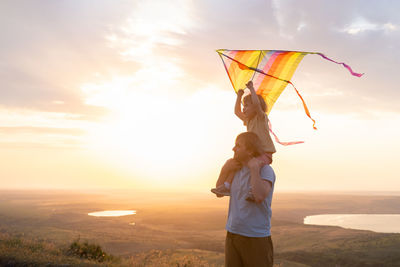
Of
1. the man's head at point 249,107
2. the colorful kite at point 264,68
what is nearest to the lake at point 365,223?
the colorful kite at point 264,68

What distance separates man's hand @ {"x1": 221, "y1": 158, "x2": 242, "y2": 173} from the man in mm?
49

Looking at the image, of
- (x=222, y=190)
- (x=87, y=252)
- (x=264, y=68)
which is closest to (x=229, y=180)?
(x=222, y=190)

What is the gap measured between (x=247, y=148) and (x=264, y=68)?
3.33 metres

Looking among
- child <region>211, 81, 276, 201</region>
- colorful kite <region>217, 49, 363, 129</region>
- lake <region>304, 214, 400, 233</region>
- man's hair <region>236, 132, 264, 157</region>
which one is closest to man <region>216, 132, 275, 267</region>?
man's hair <region>236, 132, 264, 157</region>

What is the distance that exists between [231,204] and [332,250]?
135 feet

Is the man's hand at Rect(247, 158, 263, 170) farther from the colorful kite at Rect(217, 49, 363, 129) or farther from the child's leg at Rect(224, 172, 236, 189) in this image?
the colorful kite at Rect(217, 49, 363, 129)

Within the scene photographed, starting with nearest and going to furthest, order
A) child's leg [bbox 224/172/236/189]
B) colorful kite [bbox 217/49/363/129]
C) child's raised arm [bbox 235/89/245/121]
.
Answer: child's leg [bbox 224/172/236/189], child's raised arm [bbox 235/89/245/121], colorful kite [bbox 217/49/363/129]

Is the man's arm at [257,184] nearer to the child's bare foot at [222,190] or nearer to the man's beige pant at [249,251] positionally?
the man's beige pant at [249,251]

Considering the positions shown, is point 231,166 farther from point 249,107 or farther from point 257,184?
point 249,107

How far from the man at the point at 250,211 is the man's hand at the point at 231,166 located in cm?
5

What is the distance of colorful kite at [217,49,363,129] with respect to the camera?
689 centimetres

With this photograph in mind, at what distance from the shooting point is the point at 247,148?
4.10 metres

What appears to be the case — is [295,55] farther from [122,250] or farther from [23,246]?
[122,250]

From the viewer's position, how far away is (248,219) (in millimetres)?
3945
